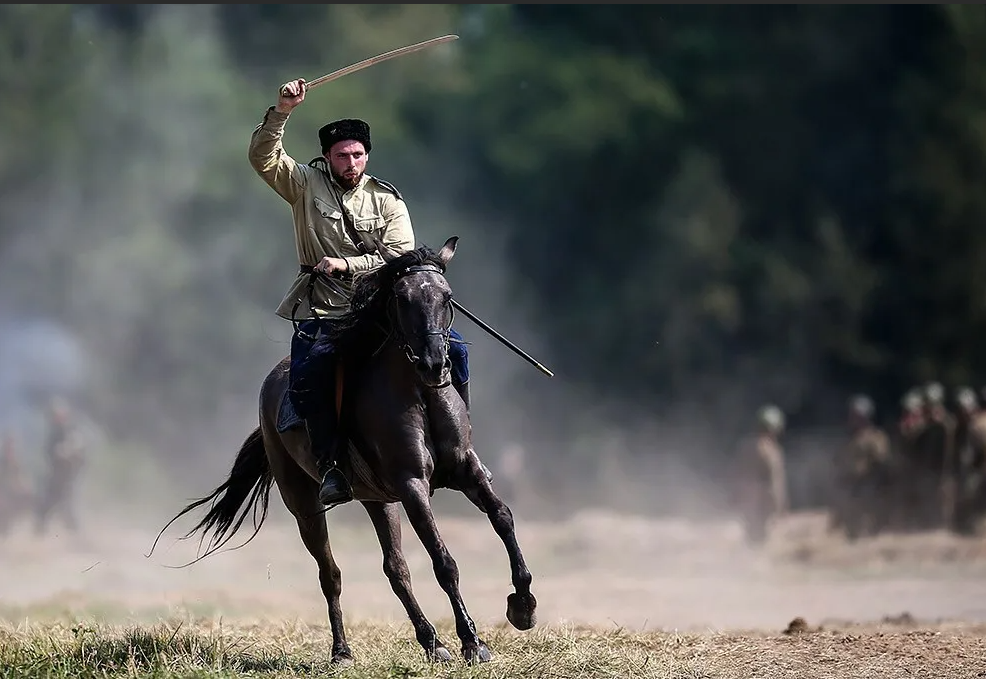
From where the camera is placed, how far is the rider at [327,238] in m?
8.18

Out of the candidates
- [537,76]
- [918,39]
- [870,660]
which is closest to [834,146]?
[918,39]

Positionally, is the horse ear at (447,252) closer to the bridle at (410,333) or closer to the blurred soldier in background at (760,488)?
the bridle at (410,333)

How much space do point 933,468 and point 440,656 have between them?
13.6m

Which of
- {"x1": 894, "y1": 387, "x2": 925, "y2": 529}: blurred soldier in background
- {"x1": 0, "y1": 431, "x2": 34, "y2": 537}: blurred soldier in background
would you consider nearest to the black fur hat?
{"x1": 894, "y1": 387, "x2": 925, "y2": 529}: blurred soldier in background

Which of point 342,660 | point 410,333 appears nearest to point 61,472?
point 342,660

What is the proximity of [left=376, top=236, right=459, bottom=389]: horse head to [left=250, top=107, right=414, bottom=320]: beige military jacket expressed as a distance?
40 cm

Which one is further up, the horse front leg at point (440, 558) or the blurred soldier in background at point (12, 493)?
the blurred soldier in background at point (12, 493)

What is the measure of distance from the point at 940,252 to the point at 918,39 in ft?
12.3

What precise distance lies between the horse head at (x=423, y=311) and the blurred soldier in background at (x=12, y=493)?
14307 millimetres

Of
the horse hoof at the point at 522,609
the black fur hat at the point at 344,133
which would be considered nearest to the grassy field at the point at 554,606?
the horse hoof at the point at 522,609

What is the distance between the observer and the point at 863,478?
68.2ft

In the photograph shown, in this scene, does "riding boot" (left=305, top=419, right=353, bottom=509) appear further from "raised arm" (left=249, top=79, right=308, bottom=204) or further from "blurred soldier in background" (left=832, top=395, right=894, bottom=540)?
"blurred soldier in background" (left=832, top=395, right=894, bottom=540)

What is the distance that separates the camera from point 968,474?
1991 cm

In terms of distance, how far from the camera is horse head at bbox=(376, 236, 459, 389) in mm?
7609
